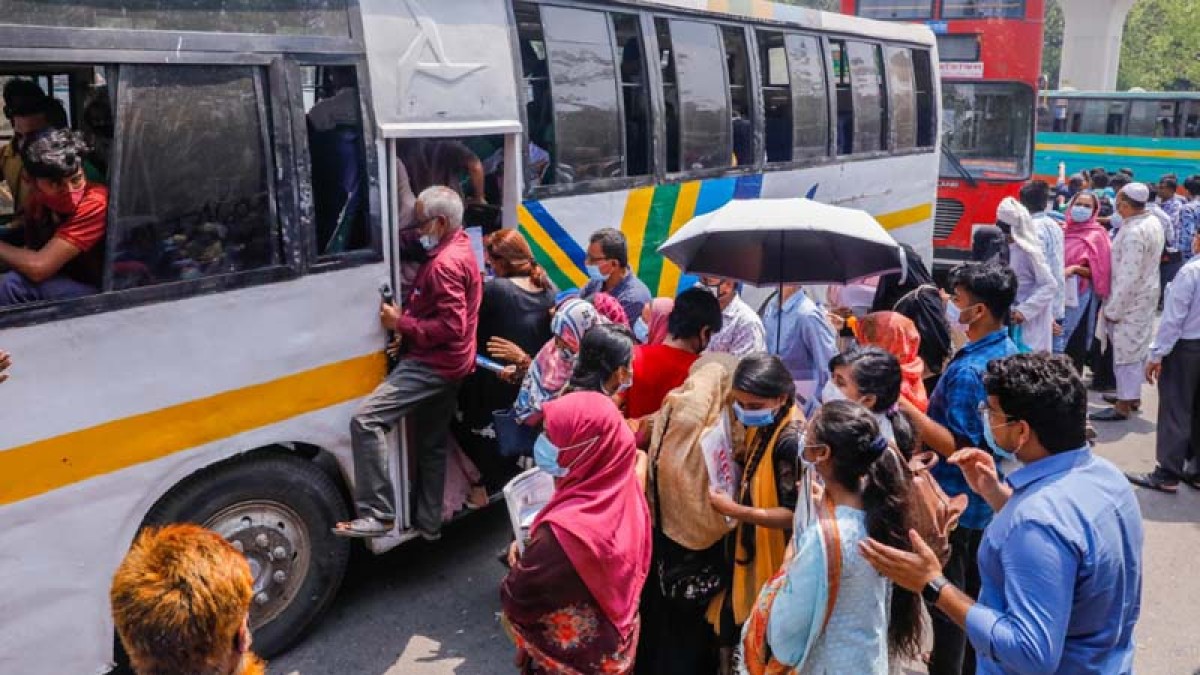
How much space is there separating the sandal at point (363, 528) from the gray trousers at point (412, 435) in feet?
0.10

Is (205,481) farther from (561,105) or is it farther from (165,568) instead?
(561,105)

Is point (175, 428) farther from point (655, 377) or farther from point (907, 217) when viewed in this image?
point (907, 217)

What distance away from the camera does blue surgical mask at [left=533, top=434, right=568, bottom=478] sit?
3164mm

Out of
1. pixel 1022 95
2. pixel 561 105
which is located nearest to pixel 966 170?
pixel 1022 95

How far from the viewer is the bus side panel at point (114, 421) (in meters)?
3.55

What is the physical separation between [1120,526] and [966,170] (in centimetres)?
1262

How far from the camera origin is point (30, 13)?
3.46m

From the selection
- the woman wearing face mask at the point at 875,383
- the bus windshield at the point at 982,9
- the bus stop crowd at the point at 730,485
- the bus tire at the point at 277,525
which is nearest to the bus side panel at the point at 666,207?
the bus stop crowd at the point at 730,485

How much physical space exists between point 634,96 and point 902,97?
4833 mm

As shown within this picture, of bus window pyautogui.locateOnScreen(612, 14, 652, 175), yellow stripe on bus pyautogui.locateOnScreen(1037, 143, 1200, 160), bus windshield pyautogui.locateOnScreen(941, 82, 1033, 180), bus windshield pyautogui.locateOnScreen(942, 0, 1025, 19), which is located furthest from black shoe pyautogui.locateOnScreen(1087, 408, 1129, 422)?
yellow stripe on bus pyautogui.locateOnScreen(1037, 143, 1200, 160)

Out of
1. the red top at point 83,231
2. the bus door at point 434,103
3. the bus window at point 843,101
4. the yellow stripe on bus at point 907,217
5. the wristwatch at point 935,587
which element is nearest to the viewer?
the wristwatch at point 935,587

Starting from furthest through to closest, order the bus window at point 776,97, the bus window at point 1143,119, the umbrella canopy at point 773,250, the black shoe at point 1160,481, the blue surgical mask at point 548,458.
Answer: the bus window at point 1143,119 → the bus window at point 776,97 → the black shoe at point 1160,481 → the umbrella canopy at point 773,250 → the blue surgical mask at point 548,458

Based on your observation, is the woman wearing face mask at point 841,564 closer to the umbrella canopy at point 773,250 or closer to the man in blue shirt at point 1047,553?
the man in blue shirt at point 1047,553

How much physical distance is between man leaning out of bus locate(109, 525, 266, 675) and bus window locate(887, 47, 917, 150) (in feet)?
30.8
